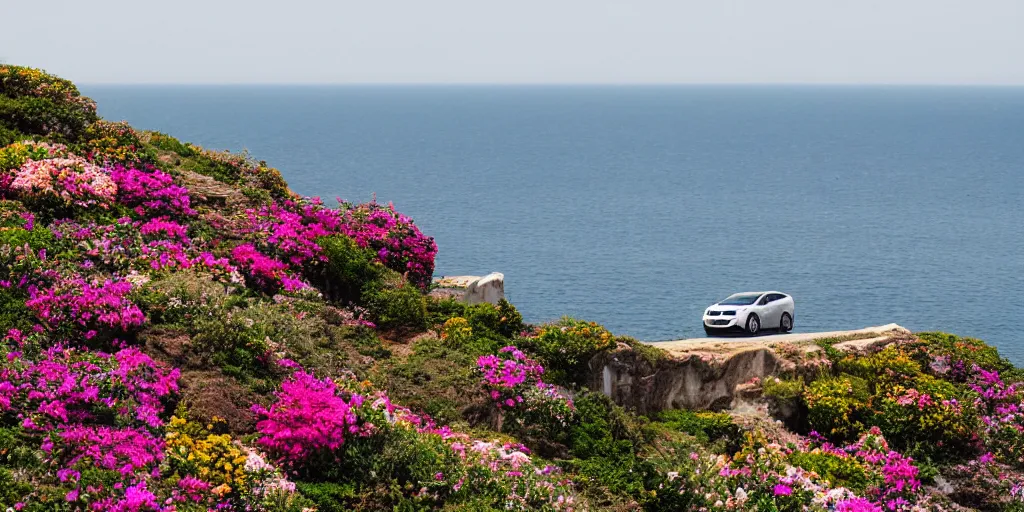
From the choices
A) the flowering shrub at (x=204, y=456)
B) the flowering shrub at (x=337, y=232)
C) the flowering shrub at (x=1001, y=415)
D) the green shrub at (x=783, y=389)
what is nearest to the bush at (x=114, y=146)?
the flowering shrub at (x=337, y=232)

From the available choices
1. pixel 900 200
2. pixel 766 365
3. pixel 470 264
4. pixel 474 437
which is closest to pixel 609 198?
pixel 900 200

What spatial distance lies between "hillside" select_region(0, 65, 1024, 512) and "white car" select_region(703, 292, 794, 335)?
22.9 feet

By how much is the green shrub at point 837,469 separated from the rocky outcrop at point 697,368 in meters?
4.51

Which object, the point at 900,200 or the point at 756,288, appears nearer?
the point at 756,288

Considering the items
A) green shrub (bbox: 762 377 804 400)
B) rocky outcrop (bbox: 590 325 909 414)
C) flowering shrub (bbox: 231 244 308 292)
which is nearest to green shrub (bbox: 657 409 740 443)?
rocky outcrop (bbox: 590 325 909 414)

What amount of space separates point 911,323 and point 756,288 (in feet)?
39.0

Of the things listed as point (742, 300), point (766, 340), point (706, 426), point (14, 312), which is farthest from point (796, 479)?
point (742, 300)

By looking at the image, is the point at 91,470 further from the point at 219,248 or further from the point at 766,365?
the point at 766,365

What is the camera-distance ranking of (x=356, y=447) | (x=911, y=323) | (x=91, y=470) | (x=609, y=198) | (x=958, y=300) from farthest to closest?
(x=609, y=198), (x=958, y=300), (x=911, y=323), (x=356, y=447), (x=91, y=470)

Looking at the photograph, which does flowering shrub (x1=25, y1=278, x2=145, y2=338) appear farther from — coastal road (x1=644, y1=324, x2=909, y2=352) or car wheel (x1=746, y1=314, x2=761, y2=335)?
car wheel (x1=746, y1=314, x2=761, y2=335)

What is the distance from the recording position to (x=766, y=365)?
28828 mm

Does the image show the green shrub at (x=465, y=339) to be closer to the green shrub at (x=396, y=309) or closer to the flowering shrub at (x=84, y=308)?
the green shrub at (x=396, y=309)

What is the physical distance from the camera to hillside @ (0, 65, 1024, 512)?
16750mm

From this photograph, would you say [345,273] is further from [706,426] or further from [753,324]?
[753,324]
